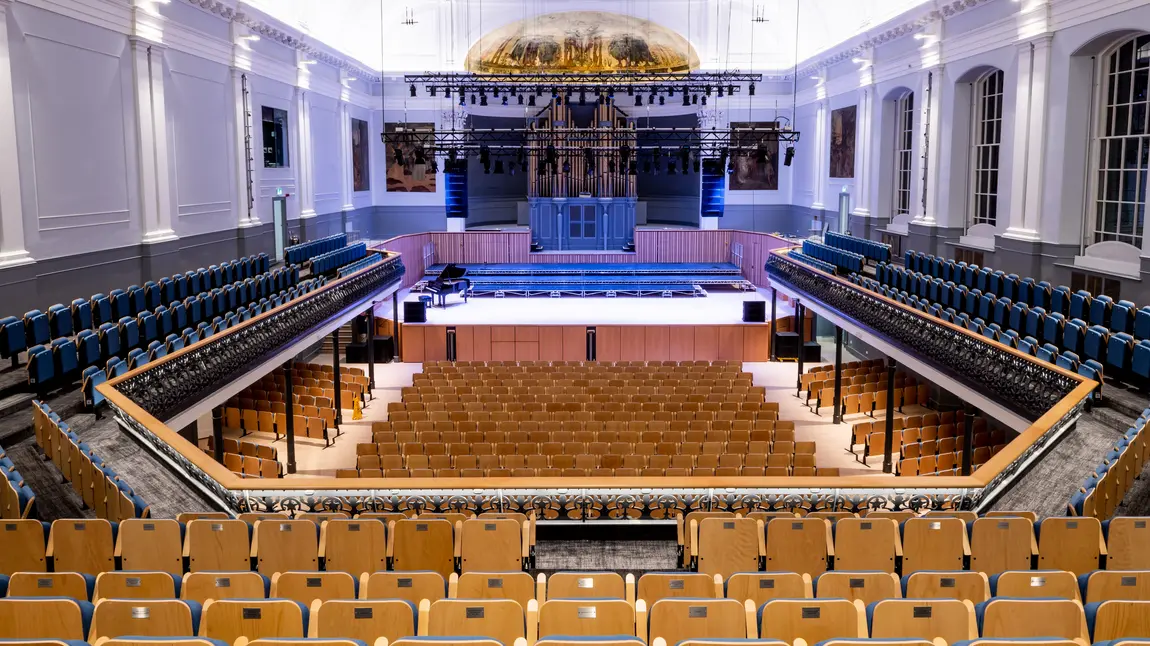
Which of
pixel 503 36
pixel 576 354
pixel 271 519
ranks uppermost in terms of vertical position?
pixel 503 36

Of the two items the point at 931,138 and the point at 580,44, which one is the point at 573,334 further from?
the point at 580,44

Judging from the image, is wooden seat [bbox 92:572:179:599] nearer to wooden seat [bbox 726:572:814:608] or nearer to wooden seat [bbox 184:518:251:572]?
wooden seat [bbox 184:518:251:572]

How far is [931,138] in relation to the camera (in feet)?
69.9

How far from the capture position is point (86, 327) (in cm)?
1277

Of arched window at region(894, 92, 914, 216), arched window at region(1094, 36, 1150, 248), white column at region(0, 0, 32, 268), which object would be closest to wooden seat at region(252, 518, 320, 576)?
white column at region(0, 0, 32, 268)

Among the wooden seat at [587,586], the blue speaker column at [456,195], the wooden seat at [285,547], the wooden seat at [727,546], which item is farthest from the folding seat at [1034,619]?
the blue speaker column at [456,195]

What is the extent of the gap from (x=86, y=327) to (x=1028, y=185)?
1650 centimetres

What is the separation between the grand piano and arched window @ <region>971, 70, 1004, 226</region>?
1424cm

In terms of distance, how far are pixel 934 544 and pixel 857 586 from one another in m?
1.43

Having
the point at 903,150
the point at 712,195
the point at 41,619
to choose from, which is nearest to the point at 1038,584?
the point at 41,619

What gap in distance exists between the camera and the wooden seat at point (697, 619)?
15.2ft

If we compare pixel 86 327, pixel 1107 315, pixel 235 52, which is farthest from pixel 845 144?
pixel 86 327

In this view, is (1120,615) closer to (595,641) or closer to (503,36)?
(595,641)

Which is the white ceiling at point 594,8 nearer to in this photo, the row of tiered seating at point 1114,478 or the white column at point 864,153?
the white column at point 864,153
